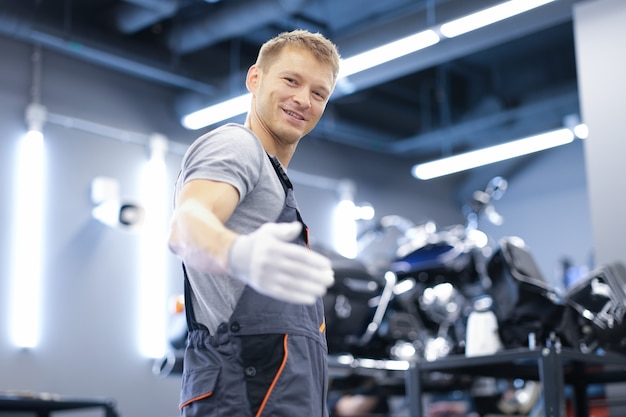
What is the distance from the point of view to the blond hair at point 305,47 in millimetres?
1739

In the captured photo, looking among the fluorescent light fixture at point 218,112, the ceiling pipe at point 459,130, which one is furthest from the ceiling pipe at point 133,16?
the ceiling pipe at point 459,130

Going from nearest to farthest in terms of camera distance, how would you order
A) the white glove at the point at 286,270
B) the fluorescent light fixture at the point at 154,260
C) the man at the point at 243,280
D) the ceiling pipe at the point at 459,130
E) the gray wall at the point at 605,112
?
the white glove at the point at 286,270 < the man at the point at 243,280 < the gray wall at the point at 605,112 < the fluorescent light fixture at the point at 154,260 < the ceiling pipe at the point at 459,130

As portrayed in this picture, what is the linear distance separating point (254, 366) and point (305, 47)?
0.64 meters

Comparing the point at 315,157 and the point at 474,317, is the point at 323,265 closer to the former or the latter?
the point at 474,317

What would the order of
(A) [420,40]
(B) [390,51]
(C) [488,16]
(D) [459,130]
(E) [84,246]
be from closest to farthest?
1. (C) [488,16]
2. (A) [420,40]
3. (B) [390,51]
4. (E) [84,246]
5. (D) [459,130]

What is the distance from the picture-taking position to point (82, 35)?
7.90 m

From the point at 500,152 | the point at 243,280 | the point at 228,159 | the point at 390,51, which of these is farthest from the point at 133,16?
the point at 243,280

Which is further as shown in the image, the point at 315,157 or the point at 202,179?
the point at 315,157

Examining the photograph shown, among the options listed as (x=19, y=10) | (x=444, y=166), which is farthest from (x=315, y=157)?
(x=19, y=10)

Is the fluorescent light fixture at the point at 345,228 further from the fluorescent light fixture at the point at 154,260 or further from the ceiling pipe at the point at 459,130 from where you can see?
the fluorescent light fixture at the point at 154,260

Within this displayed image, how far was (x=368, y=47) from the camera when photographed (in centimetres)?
744

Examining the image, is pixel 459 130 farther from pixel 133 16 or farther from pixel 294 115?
pixel 294 115

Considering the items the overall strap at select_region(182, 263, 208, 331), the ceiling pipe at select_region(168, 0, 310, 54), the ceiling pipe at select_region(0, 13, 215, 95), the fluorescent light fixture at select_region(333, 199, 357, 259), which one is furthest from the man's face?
the fluorescent light fixture at select_region(333, 199, 357, 259)

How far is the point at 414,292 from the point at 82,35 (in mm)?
4161
